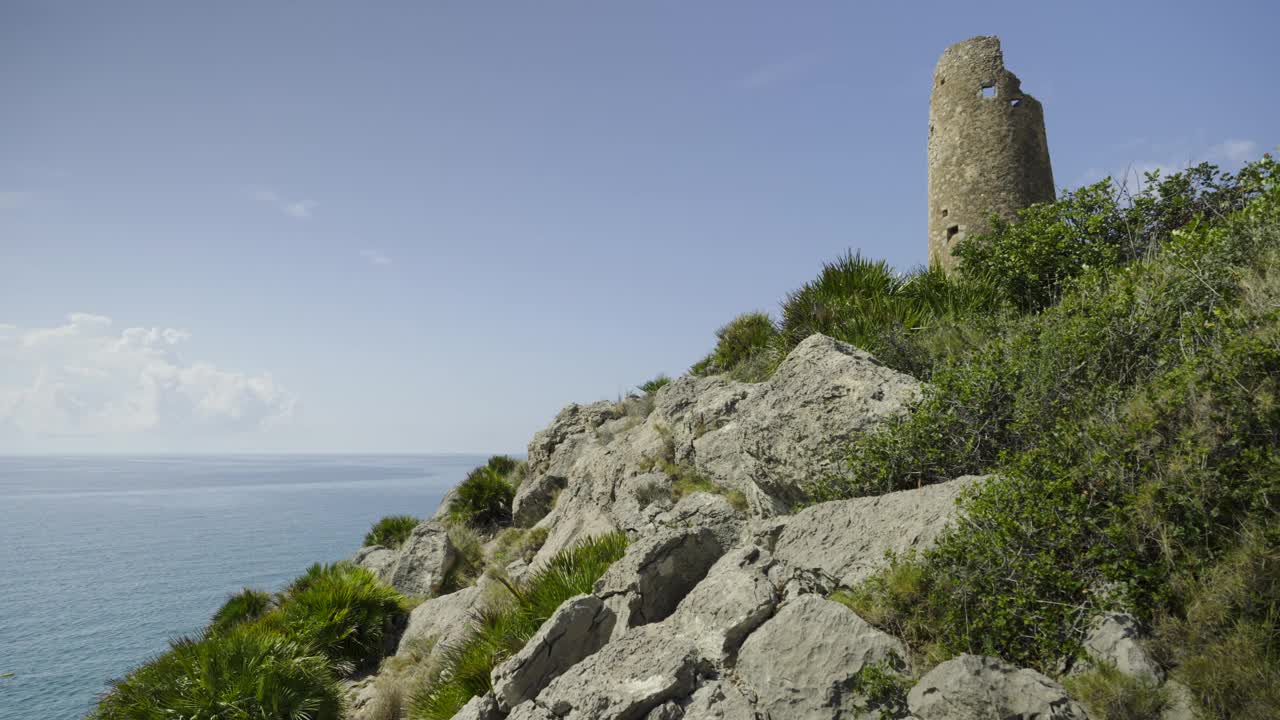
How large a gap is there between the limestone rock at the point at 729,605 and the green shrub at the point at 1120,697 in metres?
1.98

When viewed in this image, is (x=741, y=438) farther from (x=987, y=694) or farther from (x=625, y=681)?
(x=987, y=694)

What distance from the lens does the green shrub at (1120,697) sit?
3.30 meters

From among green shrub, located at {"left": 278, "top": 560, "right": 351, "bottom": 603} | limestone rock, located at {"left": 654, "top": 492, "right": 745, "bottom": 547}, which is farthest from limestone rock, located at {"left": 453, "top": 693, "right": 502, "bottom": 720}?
green shrub, located at {"left": 278, "top": 560, "right": 351, "bottom": 603}

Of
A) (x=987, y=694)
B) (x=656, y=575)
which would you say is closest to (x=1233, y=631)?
(x=987, y=694)

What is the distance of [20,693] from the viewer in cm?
1877

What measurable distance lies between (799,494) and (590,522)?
15.4ft

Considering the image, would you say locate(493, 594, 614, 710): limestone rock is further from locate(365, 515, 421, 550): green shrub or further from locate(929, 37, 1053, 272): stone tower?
locate(365, 515, 421, 550): green shrub

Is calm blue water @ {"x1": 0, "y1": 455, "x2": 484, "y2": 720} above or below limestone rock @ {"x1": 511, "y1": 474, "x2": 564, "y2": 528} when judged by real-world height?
below

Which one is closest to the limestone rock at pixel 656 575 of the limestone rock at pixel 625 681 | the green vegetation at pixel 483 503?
the limestone rock at pixel 625 681

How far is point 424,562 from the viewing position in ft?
45.3

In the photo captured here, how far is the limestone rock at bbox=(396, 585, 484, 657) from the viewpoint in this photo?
1002cm

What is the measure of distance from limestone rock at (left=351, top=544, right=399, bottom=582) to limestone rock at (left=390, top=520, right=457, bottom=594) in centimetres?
38

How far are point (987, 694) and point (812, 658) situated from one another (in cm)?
104

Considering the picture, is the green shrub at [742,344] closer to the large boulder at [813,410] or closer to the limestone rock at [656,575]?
the large boulder at [813,410]
